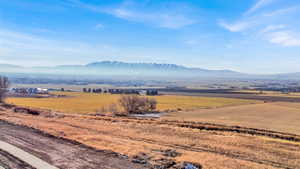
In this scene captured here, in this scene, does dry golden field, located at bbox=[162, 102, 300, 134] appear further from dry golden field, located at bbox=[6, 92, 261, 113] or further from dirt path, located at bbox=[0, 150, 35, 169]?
dirt path, located at bbox=[0, 150, 35, 169]

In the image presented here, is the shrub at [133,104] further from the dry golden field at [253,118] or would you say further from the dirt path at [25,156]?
the dirt path at [25,156]

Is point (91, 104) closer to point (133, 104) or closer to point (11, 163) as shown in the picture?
point (133, 104)

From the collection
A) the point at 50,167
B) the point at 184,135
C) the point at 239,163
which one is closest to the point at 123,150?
the point at 50,167

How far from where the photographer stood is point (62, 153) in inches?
469

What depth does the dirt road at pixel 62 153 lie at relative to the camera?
10.3 metres

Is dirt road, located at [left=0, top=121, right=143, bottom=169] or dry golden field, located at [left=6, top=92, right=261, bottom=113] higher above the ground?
dirt road, located at [left=0, top=121, right=143, bottom=169]

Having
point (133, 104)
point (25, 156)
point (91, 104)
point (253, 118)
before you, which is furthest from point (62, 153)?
point (91, 104)

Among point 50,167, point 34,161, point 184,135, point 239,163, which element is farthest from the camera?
point 184,135

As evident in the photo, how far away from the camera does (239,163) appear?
11.7 metres

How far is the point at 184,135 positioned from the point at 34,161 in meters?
12.0

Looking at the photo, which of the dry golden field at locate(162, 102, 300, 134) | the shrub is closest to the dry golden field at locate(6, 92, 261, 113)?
the shrub

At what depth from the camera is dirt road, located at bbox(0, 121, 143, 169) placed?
10.3m

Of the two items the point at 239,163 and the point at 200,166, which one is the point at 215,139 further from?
the point at 200,166

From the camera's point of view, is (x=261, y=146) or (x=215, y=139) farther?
(x=215, y=139)
